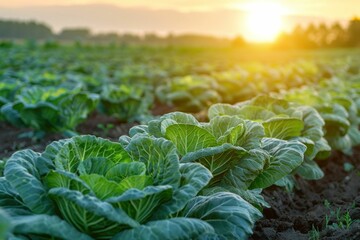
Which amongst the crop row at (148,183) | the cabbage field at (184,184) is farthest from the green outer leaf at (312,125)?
the crop row at (148,183)

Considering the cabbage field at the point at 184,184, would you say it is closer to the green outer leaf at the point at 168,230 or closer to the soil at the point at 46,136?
the green outer leaf at the point at 168,230

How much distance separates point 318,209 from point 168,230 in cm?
267

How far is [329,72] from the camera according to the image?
19016 mm

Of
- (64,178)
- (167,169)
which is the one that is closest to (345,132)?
(167,169)

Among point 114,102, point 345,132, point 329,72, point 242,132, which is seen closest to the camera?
point 242,132

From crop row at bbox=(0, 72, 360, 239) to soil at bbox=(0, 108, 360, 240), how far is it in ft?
1.75

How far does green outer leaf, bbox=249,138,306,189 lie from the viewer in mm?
3631

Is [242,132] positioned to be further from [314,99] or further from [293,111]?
[314,99]

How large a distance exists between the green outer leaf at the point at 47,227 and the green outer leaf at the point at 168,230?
0.24 metres

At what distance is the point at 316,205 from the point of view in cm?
514

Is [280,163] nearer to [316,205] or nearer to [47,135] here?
[316,205]

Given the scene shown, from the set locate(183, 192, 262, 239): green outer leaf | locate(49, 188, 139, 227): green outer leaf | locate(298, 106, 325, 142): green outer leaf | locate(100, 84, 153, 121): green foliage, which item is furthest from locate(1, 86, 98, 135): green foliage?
locate(49, 188, 139, 227): green outer leaf

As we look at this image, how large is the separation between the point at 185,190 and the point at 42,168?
0.87m

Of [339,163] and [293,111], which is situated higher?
[293,111]
